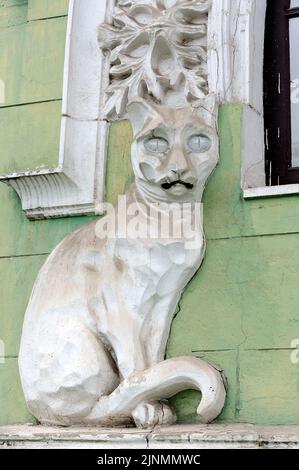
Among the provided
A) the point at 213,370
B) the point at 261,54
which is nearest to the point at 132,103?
the point at 261,54

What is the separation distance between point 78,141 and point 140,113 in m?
0.40

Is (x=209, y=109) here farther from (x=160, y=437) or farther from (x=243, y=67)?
(x=160, y=437)

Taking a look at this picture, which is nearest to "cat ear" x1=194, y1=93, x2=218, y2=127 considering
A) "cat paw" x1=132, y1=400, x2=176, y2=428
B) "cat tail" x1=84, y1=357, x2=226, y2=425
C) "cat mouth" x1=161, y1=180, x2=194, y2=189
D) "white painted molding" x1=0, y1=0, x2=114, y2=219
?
"cat mouth" x1=161, y1=180, x2=194, y2=189

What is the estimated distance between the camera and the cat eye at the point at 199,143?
14.1 feet

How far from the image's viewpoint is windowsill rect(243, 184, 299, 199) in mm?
4207

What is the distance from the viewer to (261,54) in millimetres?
4629

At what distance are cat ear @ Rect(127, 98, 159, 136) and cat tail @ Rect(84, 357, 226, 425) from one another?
3.08 ft

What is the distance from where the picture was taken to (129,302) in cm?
425

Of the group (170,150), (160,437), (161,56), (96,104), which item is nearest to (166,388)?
(160,437)

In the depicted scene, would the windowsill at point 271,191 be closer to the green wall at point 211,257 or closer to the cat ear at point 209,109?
the green wall at point 211,257

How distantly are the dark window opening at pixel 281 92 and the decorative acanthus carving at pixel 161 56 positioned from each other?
0.97 ft

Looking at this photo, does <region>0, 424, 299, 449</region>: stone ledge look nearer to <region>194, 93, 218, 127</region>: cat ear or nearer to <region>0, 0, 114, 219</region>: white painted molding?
<region>0, 0, 114, 219</region>: white painted molding

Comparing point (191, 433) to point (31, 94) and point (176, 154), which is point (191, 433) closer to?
point (176, 154)

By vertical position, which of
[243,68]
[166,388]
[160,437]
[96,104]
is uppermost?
[243,68]
